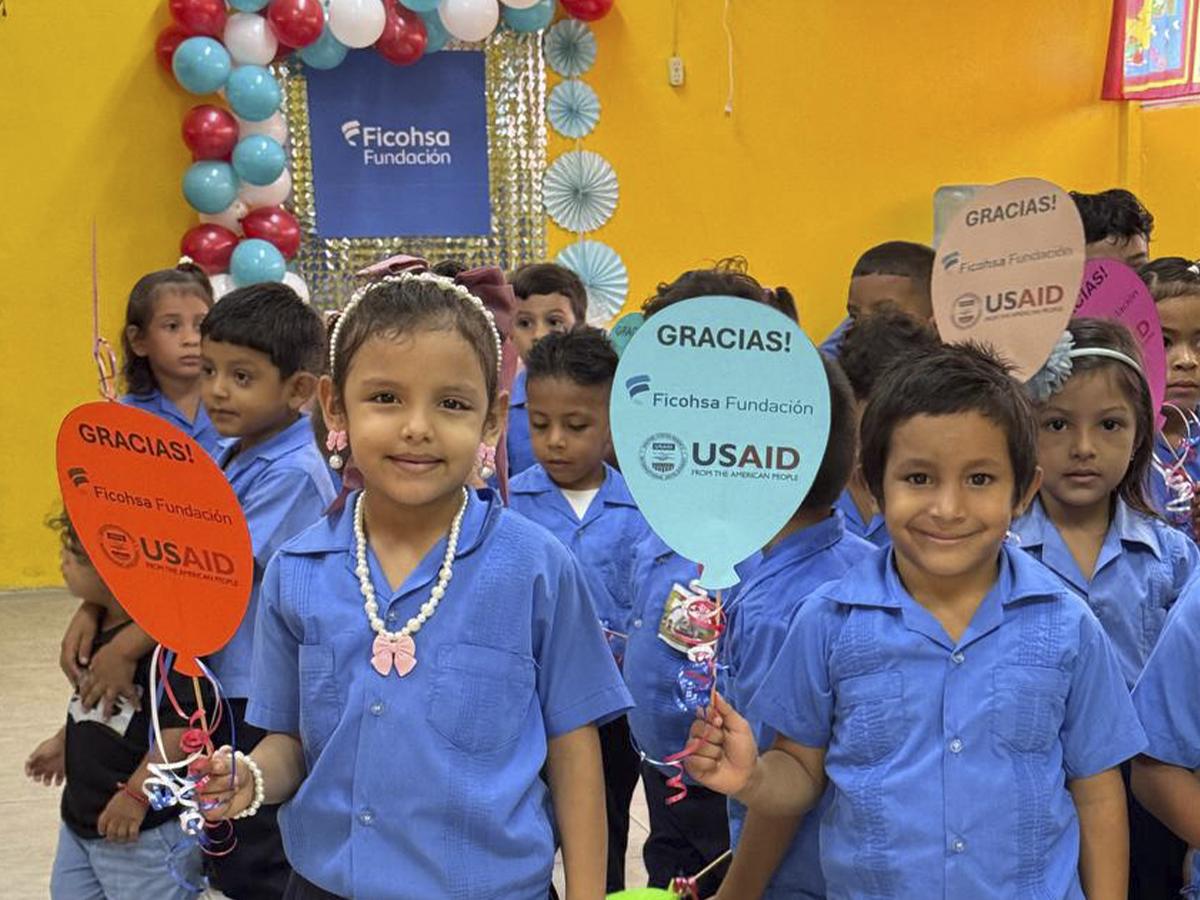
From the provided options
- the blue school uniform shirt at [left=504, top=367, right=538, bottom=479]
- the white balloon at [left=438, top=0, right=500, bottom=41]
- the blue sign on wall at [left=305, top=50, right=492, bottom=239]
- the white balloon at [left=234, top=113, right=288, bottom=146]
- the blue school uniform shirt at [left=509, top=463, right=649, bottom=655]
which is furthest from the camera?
the blue sign on wall at [left=305, top=50, right=492, bottom=239]

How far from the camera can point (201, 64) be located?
5.63m

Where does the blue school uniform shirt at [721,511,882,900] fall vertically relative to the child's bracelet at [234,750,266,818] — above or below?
above

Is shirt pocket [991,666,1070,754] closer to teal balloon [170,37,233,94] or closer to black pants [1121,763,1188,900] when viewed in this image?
black pants [1121,763,1188,900]

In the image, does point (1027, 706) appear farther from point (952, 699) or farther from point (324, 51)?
point (324, 51)

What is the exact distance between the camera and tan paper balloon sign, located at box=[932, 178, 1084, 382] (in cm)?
215

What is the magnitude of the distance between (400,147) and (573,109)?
2.53 ft

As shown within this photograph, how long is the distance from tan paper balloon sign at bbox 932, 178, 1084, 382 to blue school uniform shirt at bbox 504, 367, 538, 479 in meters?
1.08

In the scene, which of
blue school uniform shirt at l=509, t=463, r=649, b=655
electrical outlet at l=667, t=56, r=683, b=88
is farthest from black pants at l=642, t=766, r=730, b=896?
electrical outlet at l=667, t=56, r=683, b=88

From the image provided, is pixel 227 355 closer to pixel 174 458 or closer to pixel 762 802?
pixel 174 458

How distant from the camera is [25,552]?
6016 mm

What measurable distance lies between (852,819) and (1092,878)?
26 centimetres

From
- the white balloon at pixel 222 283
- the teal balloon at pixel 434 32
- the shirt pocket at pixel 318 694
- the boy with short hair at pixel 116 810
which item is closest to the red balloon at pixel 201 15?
the teal balloon at pixel 434 32

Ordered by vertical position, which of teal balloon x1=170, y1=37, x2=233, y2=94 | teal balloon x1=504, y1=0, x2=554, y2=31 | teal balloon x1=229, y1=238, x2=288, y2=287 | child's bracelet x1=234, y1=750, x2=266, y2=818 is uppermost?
teal balloon x1=504, y1=0, x2=554, y2=31

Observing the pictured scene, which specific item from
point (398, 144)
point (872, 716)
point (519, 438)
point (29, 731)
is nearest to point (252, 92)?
point (398, 144)
